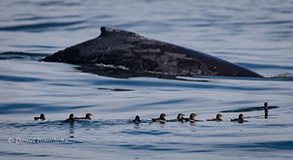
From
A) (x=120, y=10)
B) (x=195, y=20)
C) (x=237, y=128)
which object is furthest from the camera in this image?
(x=120, y=10)

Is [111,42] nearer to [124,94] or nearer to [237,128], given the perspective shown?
[124,94]

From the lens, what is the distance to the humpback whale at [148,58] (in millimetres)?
13133

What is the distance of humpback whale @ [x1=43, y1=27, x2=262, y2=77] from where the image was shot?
13.1 meters

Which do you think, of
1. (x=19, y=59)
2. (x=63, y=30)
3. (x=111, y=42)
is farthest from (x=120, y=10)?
(x=111, y=42)

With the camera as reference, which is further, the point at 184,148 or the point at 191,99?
the point at 191,99

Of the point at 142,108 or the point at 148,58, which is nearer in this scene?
the point at 142,108

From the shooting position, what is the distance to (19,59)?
16125mm

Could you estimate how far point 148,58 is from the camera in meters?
13.2

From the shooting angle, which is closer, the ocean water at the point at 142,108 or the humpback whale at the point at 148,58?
the ocean water at the point at 142,108

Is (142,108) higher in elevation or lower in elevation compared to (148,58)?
lower

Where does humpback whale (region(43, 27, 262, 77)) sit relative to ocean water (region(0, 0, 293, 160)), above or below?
above

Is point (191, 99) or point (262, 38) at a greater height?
point (262, 38)

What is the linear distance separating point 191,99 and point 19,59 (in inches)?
277

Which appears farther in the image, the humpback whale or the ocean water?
the humpback whale
